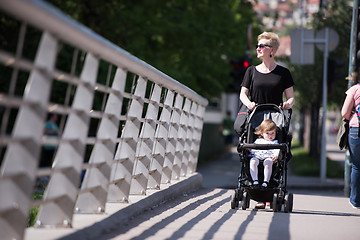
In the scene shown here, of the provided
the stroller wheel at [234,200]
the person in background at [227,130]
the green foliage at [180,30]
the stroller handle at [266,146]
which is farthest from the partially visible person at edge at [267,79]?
the person in background at [227,130]

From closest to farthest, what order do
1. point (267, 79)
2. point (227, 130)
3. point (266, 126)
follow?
point (266, 126) < point (267, 79) < point (227, 130)

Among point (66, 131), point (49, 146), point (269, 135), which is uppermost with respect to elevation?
point (49, 146)

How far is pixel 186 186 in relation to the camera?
422 inches

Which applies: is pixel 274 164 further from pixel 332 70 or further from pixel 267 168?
pixel 332 70

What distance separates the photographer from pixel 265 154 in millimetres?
8227

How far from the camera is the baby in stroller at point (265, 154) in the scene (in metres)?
8.16

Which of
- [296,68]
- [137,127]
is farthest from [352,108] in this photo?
[296,68]

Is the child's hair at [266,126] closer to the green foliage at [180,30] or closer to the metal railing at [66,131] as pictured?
the metal railing at [66,131]

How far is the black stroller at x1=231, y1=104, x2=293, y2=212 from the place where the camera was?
818 centimetres

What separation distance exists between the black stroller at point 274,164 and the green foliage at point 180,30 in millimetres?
14371

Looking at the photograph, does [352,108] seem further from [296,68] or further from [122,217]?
[296,68]

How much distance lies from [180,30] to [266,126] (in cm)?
1718

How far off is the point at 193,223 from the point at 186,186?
391 centimetres

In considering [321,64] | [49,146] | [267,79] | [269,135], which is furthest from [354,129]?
[321,64]
